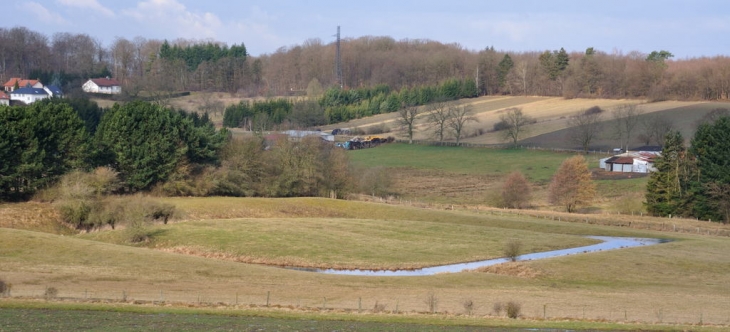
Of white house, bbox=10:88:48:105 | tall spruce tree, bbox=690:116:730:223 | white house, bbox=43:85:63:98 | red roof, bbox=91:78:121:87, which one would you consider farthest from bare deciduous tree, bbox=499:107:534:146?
white house, bbox=43:85:63:98

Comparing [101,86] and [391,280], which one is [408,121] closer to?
[101,86]

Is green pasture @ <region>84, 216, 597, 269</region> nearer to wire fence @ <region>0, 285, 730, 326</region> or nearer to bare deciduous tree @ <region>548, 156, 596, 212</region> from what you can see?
wire fence @ <region>0, 285, 730, 326</region>

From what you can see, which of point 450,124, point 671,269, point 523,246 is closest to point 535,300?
point 671,269

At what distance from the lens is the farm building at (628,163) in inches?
4397

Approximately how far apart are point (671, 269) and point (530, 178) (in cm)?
5578

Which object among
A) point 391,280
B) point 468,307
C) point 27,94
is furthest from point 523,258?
point 27,94

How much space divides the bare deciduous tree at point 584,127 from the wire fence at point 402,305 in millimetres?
89708

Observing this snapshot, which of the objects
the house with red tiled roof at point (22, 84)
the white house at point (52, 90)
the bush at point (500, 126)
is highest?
the house with red tiled roof at point (22, 84)

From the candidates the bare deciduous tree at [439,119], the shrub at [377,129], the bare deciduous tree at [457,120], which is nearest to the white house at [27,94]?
the shrub at [377,129]

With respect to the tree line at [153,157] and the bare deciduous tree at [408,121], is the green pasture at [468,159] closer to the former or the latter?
the bare deciduous tree at [408,121]

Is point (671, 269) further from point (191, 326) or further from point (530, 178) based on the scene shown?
point (530, 178)

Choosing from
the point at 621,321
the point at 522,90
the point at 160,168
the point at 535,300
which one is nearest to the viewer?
the point at 621,321

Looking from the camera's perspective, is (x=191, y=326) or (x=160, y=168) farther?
(x=160, y=168)

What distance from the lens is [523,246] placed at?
6312 centimetres
